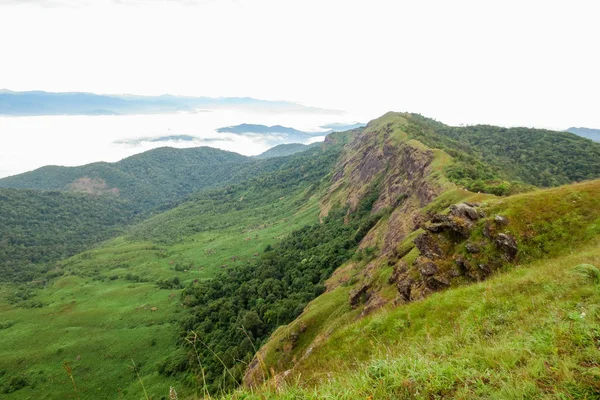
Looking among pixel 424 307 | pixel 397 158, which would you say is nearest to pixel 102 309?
pixel 397 158

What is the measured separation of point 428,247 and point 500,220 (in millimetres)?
6508

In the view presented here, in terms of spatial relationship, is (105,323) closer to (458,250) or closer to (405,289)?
(405,289)

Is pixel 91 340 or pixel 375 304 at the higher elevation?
pixel 375 304

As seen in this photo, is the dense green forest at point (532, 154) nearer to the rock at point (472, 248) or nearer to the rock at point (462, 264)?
the rock at point (472, 248)

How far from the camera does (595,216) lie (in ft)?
72.1

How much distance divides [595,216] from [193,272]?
177m

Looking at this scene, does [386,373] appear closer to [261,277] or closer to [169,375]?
[169,375]

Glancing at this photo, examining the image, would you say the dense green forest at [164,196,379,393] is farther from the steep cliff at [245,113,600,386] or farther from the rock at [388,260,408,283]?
the rock at [388,260,408,283]

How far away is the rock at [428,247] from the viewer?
89.7ft

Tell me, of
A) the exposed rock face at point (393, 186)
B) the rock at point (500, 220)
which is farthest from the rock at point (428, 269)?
the exposed rock face at point (393, 186)

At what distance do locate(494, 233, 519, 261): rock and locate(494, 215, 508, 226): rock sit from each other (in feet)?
5.72

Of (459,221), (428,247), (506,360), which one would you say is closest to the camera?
(506,360)

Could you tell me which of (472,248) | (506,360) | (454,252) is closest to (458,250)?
→ (454,252)

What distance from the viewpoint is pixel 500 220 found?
24844mm
